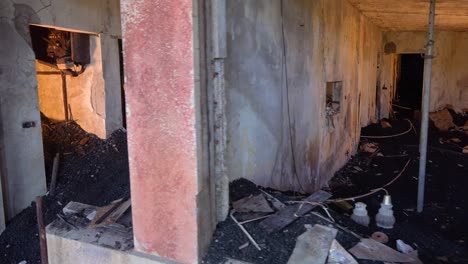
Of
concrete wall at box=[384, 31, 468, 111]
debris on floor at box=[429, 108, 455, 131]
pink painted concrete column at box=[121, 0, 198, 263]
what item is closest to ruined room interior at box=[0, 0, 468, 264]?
pink painted concrete column at box=[121, 0, 198, 263]

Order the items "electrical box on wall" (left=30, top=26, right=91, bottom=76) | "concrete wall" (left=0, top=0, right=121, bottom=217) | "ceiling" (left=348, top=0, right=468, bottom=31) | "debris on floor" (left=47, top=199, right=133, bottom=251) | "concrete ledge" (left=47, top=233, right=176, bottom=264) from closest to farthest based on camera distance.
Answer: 1. "concrete ledge" (left=47, top=233, right=176, bottom=264)
2. "debris on floor" (left=47, top=199, right=133, bottom=251)
3. "concrete wall" (left=0, top=0, right=121, bottom=217)
4. "electrical box on wall" (left=30, top=26, right=91, bottom=76)
5. "ceiling" (left=348, top=0, right=468, bottom=31)

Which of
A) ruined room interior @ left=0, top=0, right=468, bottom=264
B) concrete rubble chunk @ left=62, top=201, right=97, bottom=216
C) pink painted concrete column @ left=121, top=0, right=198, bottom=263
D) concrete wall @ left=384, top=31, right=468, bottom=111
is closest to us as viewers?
pink painted concrete column @ left=121, top=0, right=198, bottom=263

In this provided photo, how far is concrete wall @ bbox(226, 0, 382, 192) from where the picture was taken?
3.11 m

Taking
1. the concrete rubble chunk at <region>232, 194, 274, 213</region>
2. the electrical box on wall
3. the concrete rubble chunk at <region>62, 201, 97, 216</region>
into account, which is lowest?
the concrete rubble chunk at <region>62, 201, 97, 216</region>

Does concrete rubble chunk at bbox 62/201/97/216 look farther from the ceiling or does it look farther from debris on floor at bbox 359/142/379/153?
debris on floor at bbox 359/142/379/153

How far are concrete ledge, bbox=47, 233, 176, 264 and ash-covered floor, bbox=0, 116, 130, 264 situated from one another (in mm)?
1275

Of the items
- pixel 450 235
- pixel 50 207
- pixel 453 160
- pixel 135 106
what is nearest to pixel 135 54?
pixel 135 106

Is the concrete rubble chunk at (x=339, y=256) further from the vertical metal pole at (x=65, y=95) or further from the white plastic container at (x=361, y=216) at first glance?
the vertical metal pole at (x=65, y=95)

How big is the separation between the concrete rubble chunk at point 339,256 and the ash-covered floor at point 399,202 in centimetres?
7

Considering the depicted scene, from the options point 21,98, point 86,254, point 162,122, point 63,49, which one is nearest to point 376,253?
point 162,122

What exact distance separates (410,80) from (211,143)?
1262 cm

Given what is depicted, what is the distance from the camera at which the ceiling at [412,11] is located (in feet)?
19.3

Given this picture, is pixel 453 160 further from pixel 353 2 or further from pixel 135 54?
pixel 135 54

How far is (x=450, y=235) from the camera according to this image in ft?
13.9
